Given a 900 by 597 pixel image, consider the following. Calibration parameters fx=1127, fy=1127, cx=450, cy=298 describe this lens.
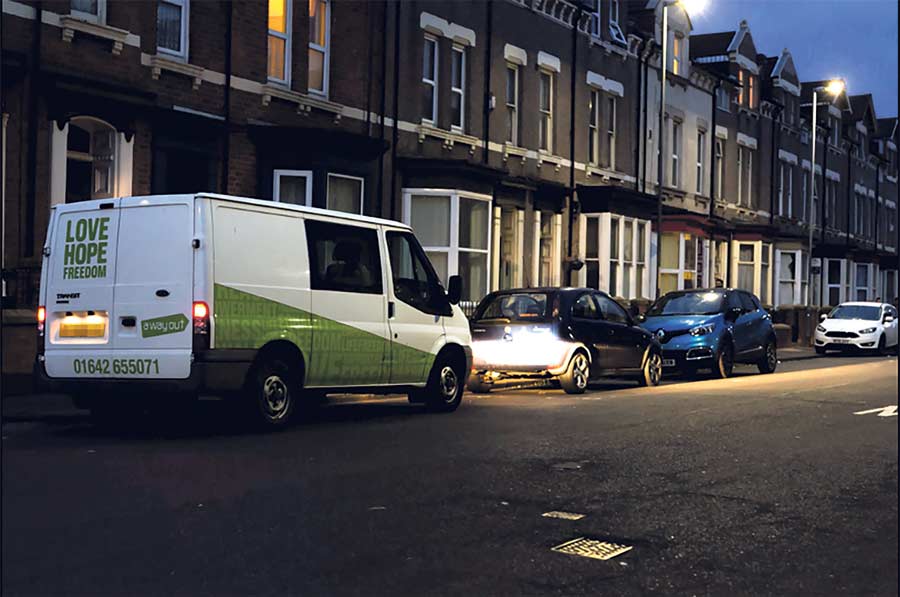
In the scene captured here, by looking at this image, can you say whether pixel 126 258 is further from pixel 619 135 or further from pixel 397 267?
pixel 619 135

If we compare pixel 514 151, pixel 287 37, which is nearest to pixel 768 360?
pixel 514 151

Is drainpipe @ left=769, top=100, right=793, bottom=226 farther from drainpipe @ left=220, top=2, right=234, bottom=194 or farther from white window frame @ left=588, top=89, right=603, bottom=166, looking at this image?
drainpipe @ left=220, top=2, right=234, bottom=194

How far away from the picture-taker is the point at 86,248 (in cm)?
1103

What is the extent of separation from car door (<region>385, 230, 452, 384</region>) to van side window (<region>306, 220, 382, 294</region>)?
33 cm

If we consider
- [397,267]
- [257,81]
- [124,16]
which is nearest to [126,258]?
[397,267]

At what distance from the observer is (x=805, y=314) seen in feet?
134

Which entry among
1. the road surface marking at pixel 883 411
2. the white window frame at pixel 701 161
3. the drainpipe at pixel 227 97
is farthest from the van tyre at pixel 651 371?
the white window frame at pixel 701 161

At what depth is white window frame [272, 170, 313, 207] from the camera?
1948 cm

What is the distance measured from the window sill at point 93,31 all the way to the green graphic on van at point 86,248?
220 inches

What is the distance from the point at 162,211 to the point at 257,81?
30.4 feet

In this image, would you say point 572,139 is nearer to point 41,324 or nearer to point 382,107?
point 382,107

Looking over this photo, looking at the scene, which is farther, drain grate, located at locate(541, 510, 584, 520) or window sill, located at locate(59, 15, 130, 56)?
window sill, located at locate(59, 15, 130, 56)

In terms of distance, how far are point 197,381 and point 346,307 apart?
7.40 feet

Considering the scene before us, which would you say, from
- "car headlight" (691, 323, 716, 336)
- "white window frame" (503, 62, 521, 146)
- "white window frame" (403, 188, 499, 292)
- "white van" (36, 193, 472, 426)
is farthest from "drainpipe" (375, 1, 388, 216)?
"white van" (36, 193, 472, 426)
